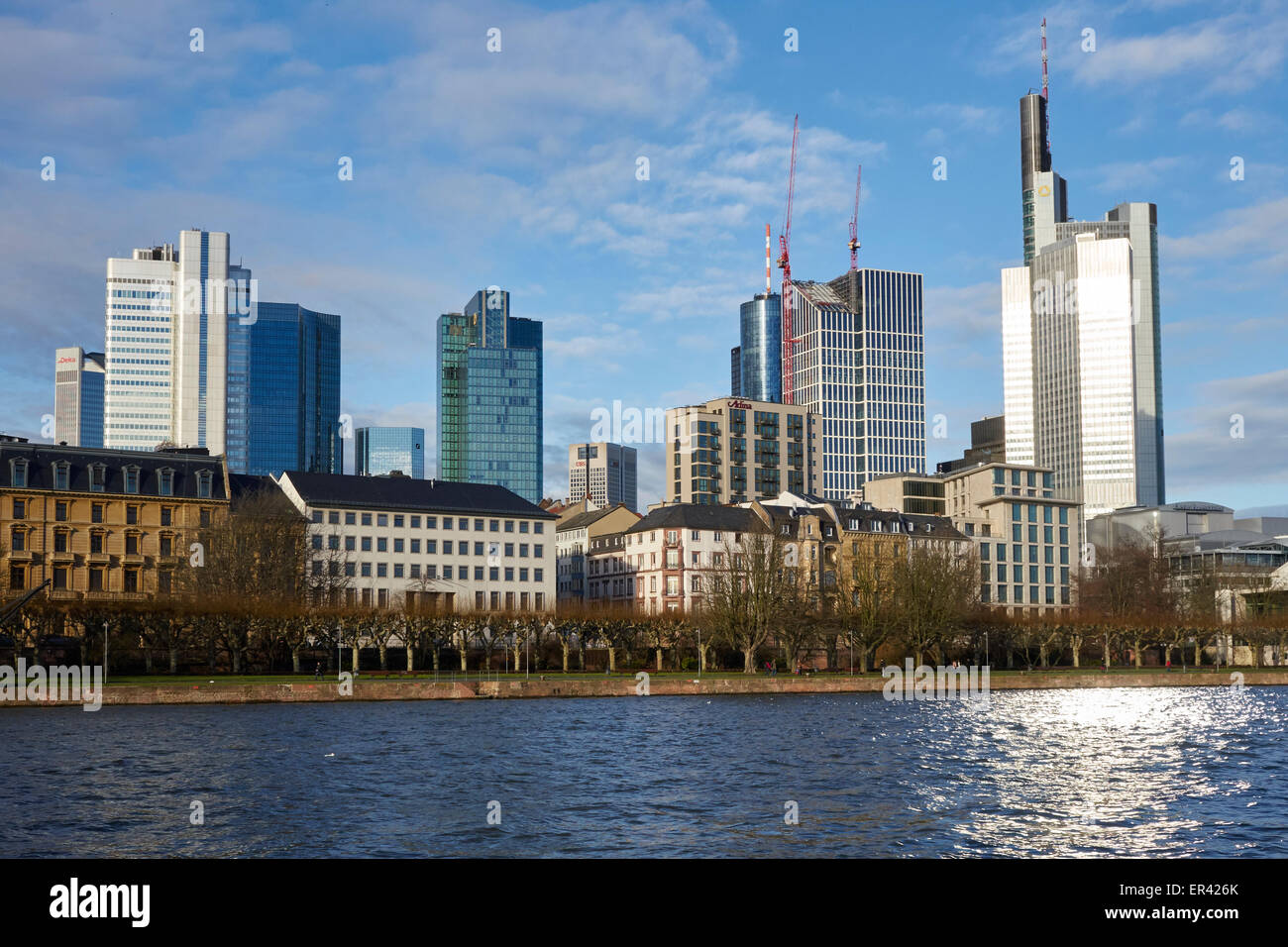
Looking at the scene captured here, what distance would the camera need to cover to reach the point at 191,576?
385 ft

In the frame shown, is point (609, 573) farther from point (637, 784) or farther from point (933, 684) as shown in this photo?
point (637, 784)

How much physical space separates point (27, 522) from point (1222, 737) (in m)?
106

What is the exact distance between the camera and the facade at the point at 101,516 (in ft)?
410

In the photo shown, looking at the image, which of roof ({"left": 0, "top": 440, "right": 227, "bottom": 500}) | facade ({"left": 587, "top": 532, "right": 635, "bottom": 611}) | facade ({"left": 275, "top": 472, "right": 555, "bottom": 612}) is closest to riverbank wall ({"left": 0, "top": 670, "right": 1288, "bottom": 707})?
facade ({"left": 275, "top": 472, "right": 555, "bottom": 612})

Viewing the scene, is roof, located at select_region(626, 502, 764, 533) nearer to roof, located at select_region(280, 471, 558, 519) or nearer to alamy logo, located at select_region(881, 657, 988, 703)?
roof, located at select_region(280, 471, 558, 519)

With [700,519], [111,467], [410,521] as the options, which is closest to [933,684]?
[700,519]

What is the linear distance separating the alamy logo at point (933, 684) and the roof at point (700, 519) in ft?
133

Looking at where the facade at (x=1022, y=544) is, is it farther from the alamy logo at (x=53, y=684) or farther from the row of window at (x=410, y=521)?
the alamy logo at (x=53, y=684)

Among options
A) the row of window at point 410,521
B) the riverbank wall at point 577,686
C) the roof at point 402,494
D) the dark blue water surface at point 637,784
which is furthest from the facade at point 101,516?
the dark blue water surface at point 637,784

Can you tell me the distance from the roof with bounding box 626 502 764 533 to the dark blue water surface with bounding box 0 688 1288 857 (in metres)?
84.2

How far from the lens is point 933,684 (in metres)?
115
